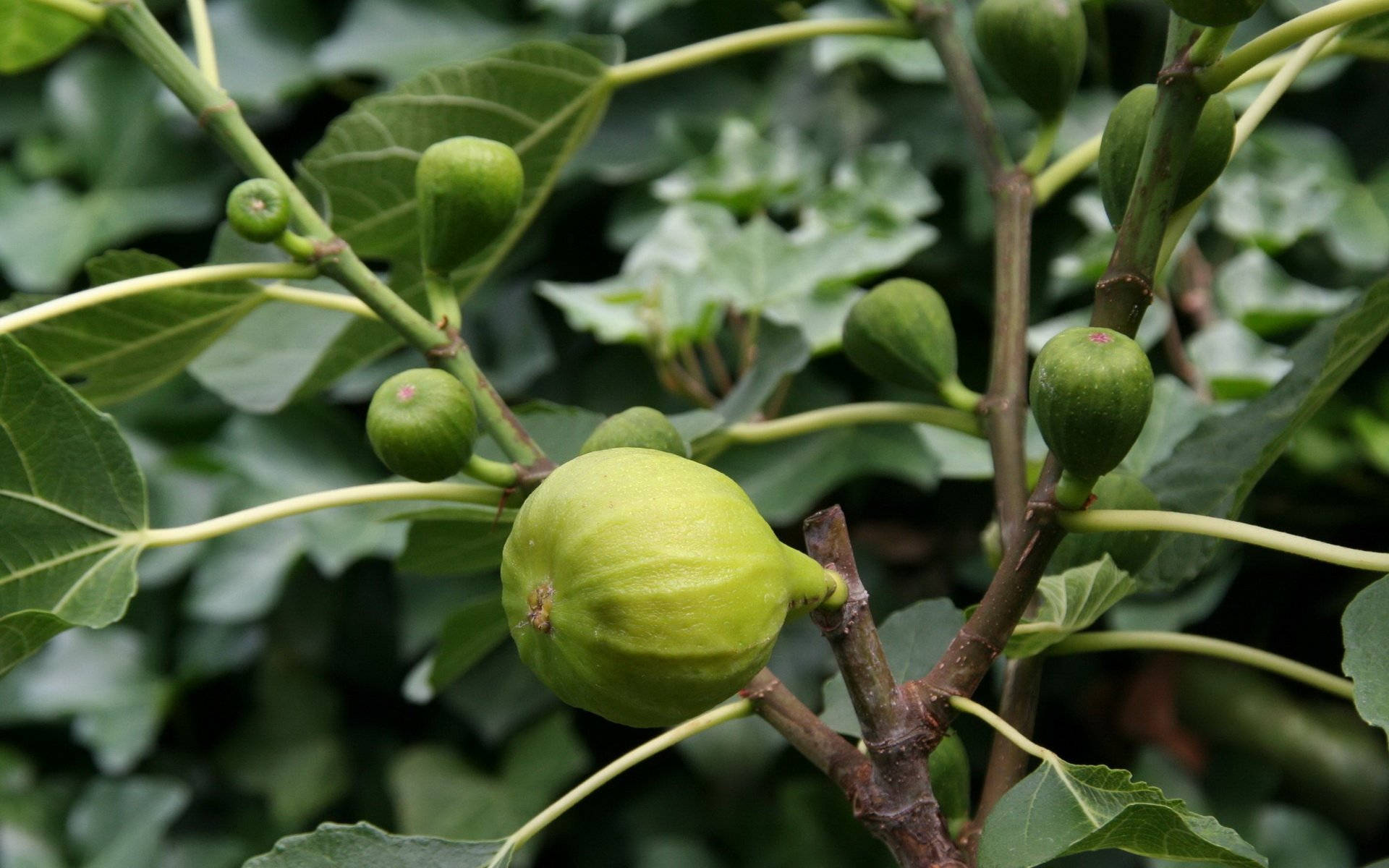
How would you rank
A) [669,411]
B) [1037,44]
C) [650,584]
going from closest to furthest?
1. [650,584]
2. [1037,44]
3. [669,411]

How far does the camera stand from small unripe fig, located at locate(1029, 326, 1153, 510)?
408mm

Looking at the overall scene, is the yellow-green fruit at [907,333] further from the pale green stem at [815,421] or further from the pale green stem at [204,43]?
the pale green stem at [204,43]

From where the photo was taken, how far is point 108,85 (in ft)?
5.18

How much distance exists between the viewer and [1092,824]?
429mm

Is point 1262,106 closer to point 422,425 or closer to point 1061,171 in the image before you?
point 1061,171

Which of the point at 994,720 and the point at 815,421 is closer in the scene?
the point at 994,720

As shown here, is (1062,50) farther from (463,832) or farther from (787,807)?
(463,832)

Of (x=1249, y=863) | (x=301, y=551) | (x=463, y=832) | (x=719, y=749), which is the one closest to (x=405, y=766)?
(x=463, y=832)

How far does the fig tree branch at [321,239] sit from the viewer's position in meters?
0.54

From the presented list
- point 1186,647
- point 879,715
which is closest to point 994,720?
point 879,715

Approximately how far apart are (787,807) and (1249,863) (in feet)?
2.59

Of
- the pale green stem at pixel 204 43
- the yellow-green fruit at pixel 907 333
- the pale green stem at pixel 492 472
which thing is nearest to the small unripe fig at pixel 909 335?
the yellow-green fruit at pixel 907 333

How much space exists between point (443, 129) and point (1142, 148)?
0.42 m

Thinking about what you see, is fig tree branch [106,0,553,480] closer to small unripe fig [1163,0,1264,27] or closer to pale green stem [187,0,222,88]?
pale green stem [187,0,222,88]
